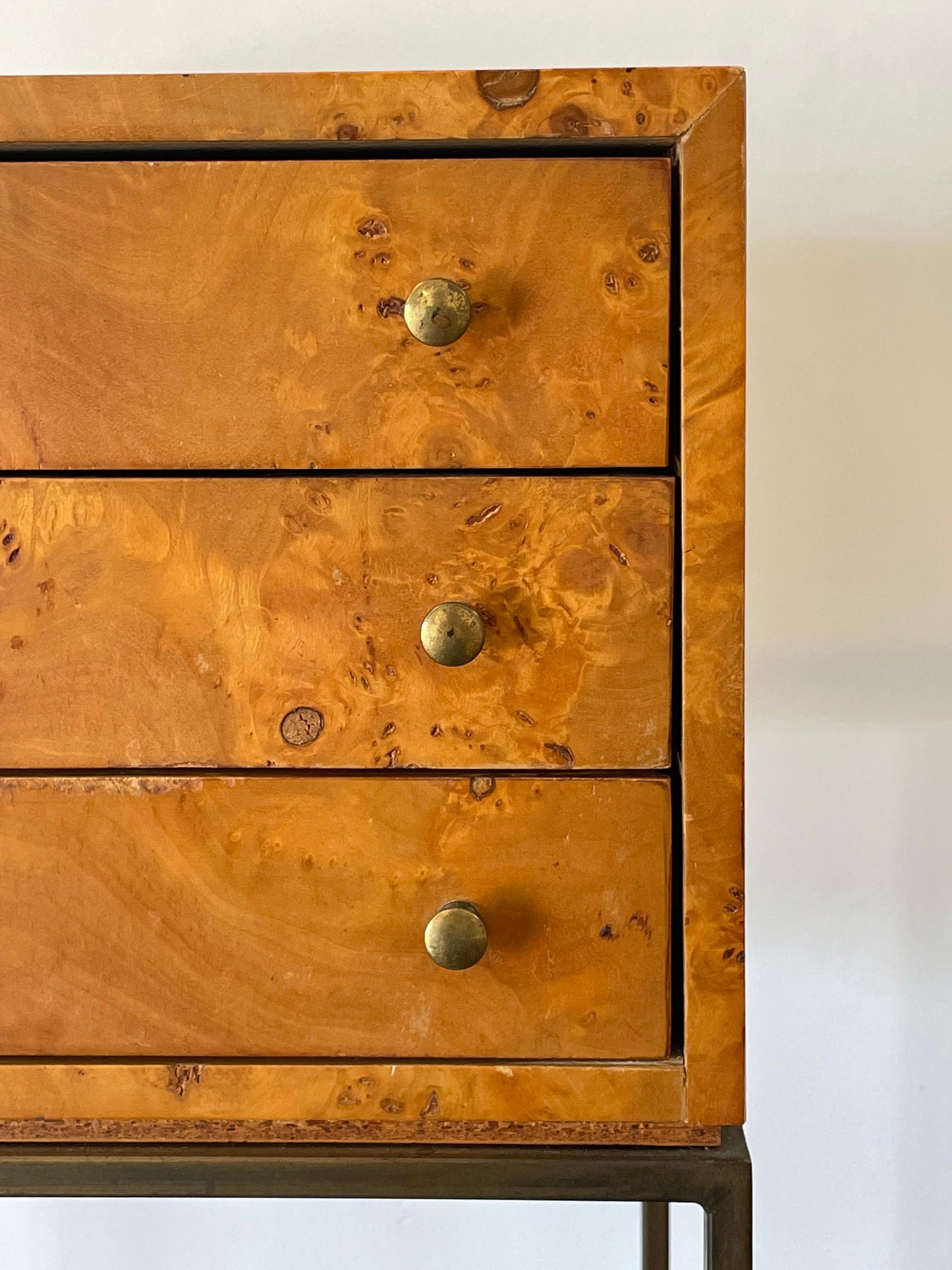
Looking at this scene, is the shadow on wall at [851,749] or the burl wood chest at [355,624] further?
the shadow on wall at [851,749]

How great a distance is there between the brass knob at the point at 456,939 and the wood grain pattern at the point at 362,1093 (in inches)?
2.8

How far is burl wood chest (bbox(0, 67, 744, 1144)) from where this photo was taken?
23.9 inches

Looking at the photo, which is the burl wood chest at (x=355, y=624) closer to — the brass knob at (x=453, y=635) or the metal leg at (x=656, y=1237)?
the brass knob at (x=453, y=635)

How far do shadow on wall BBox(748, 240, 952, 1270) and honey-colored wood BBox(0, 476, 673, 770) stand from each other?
1.72ft

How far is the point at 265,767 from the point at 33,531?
0.61 ft

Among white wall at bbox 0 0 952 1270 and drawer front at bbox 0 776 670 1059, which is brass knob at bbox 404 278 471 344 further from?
white wall at bbox 0 0 952 1270

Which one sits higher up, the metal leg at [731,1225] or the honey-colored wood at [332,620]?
the honey-colored wood at [332,620]

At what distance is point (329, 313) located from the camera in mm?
615

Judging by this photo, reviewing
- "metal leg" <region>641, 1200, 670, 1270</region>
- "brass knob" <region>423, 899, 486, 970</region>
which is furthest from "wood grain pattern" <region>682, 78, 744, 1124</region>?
"metal leg" <region>641, 1200, 670, 1270</region>

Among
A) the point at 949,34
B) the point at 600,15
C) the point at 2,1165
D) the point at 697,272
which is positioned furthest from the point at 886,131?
the point at 2,1165

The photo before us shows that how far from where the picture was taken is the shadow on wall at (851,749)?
1075 mm

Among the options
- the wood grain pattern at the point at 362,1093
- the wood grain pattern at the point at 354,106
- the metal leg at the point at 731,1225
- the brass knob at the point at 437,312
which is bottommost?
the metal leg at the point at 731,1225

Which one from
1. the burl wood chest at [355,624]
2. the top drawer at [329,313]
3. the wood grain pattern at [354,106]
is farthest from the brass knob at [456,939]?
the wood grain pattern at [354,106]

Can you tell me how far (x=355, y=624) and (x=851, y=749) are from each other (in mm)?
670
